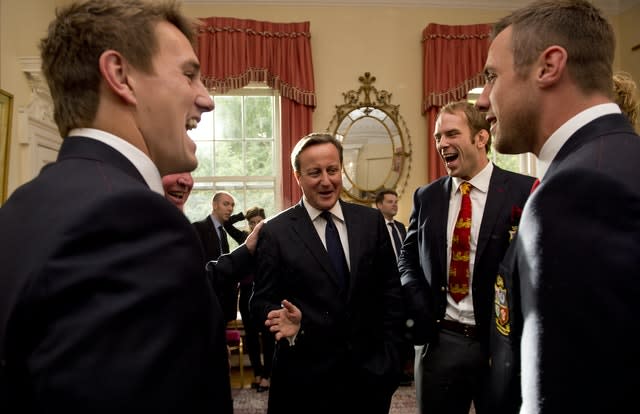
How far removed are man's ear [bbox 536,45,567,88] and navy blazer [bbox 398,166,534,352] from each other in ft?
3.17

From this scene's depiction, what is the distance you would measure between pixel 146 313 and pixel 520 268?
0.62 metres

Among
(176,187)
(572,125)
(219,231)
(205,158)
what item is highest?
Result: (205,158)

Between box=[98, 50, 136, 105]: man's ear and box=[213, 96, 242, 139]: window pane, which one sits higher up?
box=[213, 96, 242, 139]: window pane

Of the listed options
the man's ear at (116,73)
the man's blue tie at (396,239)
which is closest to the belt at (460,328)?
the man's ear at (116,73)

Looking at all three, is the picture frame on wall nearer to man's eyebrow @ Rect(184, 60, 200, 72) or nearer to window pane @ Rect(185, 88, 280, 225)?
window pane @ Rect(185, 88, 280, 225)

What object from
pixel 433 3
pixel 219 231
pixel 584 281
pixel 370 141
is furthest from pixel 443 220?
pixel 433 3

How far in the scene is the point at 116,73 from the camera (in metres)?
0.91

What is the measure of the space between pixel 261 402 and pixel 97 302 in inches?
143

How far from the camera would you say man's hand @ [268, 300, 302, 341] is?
1.79 metres

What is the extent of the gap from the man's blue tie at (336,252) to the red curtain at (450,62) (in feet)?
12.3

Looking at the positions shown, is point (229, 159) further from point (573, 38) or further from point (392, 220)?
point (573, 38)

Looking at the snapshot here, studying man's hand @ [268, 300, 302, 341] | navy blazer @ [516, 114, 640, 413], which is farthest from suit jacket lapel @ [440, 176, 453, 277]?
navy blazer @ [516, 114, 640, 413]

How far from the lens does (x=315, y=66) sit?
5633 millimetres

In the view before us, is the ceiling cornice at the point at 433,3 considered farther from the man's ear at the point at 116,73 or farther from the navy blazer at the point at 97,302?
the navy blazer at the point at 97,302
